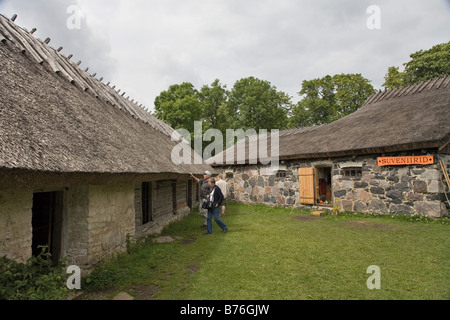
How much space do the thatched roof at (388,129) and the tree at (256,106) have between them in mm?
14923

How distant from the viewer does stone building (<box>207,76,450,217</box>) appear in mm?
7668

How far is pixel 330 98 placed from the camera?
28.5 m

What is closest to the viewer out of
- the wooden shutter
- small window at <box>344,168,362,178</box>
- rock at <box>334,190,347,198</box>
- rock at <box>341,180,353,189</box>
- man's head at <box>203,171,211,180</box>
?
man's head at <box>203,171,211,180</box>

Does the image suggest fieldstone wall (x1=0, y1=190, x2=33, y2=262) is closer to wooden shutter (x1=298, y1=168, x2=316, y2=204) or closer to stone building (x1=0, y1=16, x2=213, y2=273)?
stone building (x1=0, y1=16, x2=213, y2=273)

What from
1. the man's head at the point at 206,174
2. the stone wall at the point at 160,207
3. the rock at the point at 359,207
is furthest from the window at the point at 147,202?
the rock at the point at 359,207

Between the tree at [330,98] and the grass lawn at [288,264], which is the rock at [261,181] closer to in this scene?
the grass lawn at [288,264]

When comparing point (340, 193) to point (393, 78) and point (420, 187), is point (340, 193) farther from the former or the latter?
point (393, 78)

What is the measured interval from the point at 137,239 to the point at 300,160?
295 inches

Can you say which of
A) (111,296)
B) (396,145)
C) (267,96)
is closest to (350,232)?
(396,145)

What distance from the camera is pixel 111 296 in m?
3.44

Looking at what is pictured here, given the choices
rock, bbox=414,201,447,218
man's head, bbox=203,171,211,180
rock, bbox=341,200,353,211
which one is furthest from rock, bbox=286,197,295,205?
man's head, bbox=203,171,211,180

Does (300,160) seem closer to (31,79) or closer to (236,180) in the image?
(236,180)

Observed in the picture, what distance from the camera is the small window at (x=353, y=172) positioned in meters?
9.25

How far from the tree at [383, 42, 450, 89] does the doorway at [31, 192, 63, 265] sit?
22.7 metres
